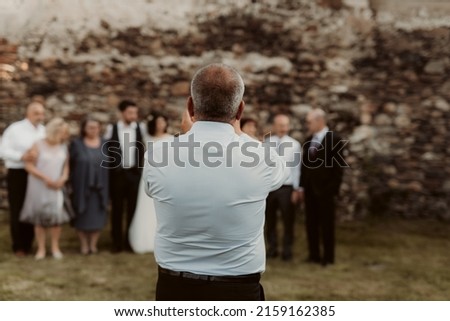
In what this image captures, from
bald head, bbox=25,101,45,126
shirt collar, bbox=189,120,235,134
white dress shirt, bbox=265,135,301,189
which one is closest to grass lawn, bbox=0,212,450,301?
white dress shirt, bbox=265,135,301,189

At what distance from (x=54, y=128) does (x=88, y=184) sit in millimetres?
691

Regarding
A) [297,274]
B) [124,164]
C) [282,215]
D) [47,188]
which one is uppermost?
[124,164]

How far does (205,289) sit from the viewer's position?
2350 millimetres

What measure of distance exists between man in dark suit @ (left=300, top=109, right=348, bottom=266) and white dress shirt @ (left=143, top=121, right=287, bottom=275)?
13.4ft

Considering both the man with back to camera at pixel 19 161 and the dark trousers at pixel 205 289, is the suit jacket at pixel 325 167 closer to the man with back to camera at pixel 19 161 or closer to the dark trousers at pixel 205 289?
the man with back to camera at pixel 19 161

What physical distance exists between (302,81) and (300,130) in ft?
2.16

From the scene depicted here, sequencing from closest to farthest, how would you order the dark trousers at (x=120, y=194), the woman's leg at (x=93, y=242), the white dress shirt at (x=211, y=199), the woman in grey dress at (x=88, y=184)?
the white dress shirt at (x=211, y=199), the woman in grey dress at (x=88, y=184), the woman's leg at (x=93, y=242), the dark trousers at (x=120, y=194)

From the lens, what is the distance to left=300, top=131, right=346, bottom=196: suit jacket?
6.35 metres

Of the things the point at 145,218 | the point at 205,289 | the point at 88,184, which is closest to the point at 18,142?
the point at 88,184

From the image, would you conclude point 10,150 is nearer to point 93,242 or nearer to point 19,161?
point 19,161

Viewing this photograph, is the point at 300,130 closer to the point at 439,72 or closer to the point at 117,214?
the point at 439,72

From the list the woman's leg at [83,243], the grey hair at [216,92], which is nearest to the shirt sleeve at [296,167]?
the woman's leg at [83,243]

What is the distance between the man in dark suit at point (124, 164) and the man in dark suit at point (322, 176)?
177 cm

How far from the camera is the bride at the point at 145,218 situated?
22.4 feet
